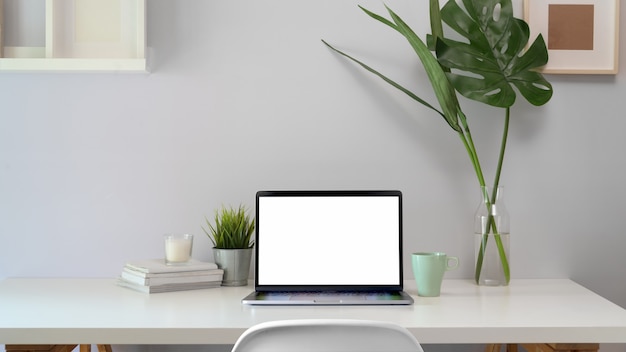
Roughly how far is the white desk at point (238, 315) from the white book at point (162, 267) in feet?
0.18

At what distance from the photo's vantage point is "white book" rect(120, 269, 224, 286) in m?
1.75

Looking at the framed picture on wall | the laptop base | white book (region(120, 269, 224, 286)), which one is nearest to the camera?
the laptop base

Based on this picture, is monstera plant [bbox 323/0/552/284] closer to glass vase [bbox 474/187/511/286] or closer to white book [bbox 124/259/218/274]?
glass vase [bbox 474/187/511/286]

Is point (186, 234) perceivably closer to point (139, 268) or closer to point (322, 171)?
point (139, 268)

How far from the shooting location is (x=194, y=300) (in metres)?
1.67

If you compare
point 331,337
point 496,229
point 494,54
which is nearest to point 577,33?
point 494,54

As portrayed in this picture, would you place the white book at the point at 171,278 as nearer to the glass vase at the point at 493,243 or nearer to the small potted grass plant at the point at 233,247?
the small potted grass plant at the point at 233,247

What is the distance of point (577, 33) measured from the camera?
1.99 m

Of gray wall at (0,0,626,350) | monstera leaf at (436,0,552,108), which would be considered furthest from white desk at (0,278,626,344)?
monstera leaf at (436,0,552,108)

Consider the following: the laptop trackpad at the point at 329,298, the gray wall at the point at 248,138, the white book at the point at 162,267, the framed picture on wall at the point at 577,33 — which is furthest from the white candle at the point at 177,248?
the framed picture on wall at the point at 577,33

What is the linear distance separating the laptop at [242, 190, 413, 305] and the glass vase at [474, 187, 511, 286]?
0.84ft

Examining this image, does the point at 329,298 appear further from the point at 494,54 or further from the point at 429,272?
the point at 494,54

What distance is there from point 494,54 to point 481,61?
0.06 m

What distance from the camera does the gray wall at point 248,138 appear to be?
200 centimetres
